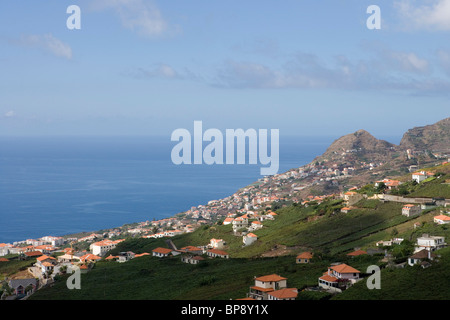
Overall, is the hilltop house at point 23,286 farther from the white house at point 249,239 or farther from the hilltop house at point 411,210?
the hilltop house at point 411,210

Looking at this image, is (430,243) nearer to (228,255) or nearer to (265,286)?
(265,286)

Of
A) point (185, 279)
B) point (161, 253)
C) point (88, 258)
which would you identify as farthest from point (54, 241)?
point (185, 279)

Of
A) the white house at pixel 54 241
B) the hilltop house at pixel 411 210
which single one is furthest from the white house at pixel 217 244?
the white house at pixel 54 241

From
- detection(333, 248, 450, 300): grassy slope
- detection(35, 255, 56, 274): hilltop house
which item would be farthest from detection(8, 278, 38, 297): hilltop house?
detection(333, 248, 450, 300): grassy slope

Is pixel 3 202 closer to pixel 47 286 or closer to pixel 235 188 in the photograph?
pixel 235 188

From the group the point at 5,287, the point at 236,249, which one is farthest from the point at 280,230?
the point at 5,287
